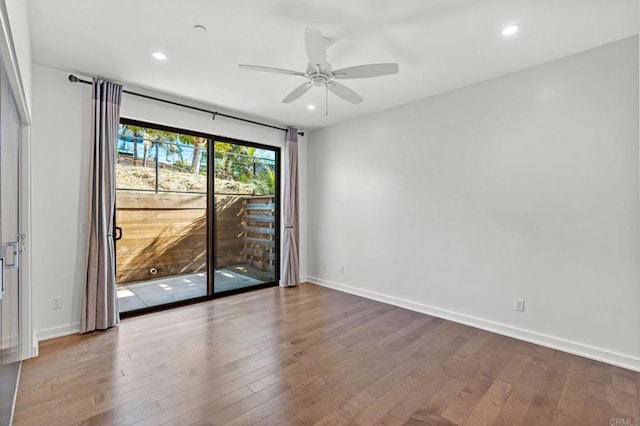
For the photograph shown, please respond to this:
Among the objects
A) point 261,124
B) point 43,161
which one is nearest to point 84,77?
point 43,161

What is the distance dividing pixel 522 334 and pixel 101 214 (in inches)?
176

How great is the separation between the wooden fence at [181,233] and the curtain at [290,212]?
362 mm

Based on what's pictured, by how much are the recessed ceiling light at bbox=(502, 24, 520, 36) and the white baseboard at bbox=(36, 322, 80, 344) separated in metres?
4.77

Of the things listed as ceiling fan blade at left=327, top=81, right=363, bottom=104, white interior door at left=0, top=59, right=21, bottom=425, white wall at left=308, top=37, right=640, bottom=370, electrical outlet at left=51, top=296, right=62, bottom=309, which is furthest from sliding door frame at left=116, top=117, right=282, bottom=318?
ceiling fan blade at left=327, top=81, right=363, bottom=104

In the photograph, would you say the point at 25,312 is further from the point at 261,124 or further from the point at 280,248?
the point at 261,124

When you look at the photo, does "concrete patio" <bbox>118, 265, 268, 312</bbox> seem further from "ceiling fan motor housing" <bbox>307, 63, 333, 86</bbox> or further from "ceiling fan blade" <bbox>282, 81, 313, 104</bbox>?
"ceiling fan motor housing" <bbox>307, 63, 333, 86</bbox>

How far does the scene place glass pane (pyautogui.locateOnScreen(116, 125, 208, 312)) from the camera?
3.64 m

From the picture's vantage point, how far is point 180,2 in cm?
208

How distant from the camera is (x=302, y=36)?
248 centimetres

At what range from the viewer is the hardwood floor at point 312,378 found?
1.91m

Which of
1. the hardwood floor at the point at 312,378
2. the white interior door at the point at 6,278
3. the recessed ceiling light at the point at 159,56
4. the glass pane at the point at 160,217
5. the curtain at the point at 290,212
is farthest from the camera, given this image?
the curtain at the point at 290,212

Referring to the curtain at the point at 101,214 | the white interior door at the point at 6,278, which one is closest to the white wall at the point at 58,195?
the curtain at the point at 101,214

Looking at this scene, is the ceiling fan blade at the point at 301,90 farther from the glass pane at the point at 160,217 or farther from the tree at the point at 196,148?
the glass pane at the point at 160,217

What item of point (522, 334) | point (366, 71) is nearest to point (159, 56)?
point (366, 71)
